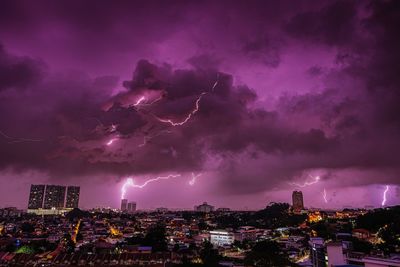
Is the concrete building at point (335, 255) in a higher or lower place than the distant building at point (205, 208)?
lower

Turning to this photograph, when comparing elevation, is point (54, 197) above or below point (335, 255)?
above

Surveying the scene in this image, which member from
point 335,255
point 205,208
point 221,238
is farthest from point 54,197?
point 335,255

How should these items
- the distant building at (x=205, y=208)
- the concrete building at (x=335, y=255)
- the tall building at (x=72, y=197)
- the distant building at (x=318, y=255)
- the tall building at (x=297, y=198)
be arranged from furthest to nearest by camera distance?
the distant building at (x=205, y=208) < the tall building at (x=72, y=197) < the tall building at (x=297, y=198) < the distant building at (x=318, y=255) < the concrete building at (x=335, y=255)

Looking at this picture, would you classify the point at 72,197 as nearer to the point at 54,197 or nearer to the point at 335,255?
the point at 54,197

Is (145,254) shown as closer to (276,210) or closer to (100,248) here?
(100,248)

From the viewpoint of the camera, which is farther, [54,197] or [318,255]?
[54,197]

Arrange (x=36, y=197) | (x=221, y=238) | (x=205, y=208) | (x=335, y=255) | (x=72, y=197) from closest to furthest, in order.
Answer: (x=335, y=255), (x=221, y=238), (x=36, y=197), (x=72, y=197), (x=205, y=208)

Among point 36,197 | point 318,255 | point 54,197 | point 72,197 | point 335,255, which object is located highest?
point 72,197

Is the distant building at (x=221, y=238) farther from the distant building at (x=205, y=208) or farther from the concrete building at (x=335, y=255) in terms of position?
the distant building at (x=205, y=208)

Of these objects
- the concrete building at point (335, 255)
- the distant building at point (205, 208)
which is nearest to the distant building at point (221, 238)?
the concrete building at point (335, 255)
